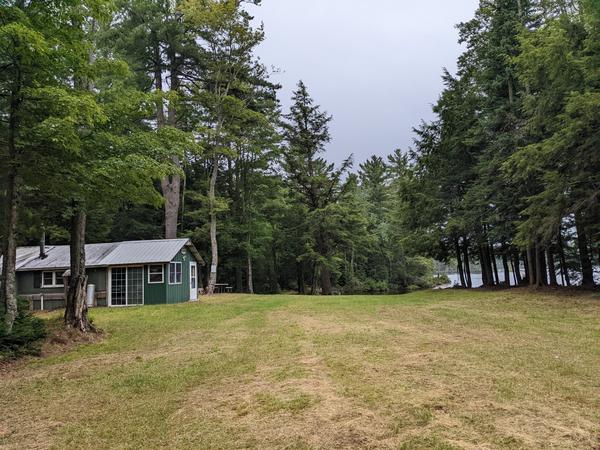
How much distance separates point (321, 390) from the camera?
4945 millimetres

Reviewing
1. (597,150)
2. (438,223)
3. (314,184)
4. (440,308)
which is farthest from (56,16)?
(314,184)

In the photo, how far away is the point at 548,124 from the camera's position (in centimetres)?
1582

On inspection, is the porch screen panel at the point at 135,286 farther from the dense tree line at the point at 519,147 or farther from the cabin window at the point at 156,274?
the dense tree line at the point at 519,147

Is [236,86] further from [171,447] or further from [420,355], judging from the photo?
[171,447]

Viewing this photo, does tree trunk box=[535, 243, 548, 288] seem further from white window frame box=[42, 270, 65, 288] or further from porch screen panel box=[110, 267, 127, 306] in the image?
white window frame box=[42, 270, 65, 288]

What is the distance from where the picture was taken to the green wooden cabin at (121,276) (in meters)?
19.5

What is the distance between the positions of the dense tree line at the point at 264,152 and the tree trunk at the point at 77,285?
5cm

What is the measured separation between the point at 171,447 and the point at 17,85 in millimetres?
7655

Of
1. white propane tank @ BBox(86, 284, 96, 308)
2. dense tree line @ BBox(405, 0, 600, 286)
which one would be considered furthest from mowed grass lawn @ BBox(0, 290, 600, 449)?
white propane tank @ BBox(86, 284, 96, 308)

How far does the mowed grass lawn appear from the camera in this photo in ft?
12.2

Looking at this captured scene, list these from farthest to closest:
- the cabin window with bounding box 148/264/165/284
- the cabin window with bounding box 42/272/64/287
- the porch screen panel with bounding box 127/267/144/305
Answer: the cabin window with bounding box 42/272/64/287 < the cabin window with bounding box 148/264/165/284 < the porch screen panel with bounding box 127/267/144/305

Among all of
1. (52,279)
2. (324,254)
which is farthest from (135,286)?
(324,254)

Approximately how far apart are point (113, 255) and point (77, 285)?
10.3m

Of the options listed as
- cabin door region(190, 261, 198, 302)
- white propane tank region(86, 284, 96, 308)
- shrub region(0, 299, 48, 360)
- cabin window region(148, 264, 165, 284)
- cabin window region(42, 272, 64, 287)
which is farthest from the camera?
cabin door region(190, 261, 198, 302)
